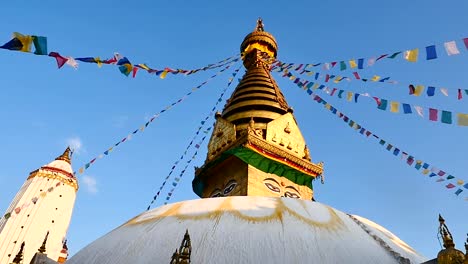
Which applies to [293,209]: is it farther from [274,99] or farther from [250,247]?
[274,99]

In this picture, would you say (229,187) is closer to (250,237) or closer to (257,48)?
(250,237)

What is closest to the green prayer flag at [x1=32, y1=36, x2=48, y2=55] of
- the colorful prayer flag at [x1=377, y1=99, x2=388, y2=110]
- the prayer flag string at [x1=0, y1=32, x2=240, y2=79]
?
the prayer flag string at [x1=0, y1=32, x2=240, y2=79]

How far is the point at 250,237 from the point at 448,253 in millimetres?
Result: 2549

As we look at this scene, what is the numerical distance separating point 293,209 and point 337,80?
4055mm

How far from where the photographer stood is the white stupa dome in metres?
5.16

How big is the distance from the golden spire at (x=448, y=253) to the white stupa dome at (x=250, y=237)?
671mm

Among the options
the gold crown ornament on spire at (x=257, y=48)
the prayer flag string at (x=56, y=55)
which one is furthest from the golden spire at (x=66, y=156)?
the prayer flag string at (x=56, y=55)

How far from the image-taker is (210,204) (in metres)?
6.48

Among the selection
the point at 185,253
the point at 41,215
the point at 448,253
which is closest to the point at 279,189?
the point at 448,253

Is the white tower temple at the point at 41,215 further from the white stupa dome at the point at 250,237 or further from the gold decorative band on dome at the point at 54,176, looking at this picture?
the white stupa dome at the point at 250,237

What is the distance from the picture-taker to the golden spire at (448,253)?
4723 millimetres

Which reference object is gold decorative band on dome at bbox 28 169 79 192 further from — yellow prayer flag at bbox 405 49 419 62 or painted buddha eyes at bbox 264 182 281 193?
yellow prayer flag at bbox 405 49 419 62

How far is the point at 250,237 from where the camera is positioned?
5387mm

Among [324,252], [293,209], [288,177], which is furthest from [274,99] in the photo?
[324,252]
